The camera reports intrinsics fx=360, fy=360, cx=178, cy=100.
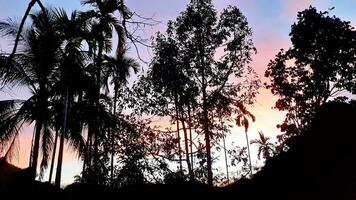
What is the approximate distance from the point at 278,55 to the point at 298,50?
1790 mm

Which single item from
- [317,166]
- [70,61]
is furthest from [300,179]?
[70,61]

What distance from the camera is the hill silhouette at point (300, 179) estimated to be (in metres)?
6.77

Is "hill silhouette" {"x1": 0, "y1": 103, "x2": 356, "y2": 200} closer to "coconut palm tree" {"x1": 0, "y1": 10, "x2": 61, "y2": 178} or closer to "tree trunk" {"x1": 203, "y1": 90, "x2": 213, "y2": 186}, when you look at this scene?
"coconut palm tree" {"x1": 0, "y1": 10, "x2": 61, "y2": 178}

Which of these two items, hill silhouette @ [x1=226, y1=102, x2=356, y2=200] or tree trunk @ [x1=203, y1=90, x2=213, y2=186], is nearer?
hill silhouette @ [x1=226, y1=102, x2=356, y2=200]

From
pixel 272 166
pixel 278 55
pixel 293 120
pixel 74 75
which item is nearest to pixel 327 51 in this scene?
pixel 278 55

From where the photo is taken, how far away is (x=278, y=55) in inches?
1012

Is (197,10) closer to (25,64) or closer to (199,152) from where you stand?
(199,152)

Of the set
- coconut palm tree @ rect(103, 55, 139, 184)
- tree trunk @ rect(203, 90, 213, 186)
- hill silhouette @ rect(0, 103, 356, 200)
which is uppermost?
coconut palm tree @ rect(103, 55, 139, 184)

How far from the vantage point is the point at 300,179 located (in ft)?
23.1

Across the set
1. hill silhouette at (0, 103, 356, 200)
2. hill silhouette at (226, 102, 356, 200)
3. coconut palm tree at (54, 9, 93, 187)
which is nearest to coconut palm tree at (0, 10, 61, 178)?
coconut palm tree at (54, 9, 93, 187)

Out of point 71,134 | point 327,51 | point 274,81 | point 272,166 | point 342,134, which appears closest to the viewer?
point 342,134

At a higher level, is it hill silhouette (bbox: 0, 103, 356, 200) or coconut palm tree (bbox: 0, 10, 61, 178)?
coconut palm tree (bbox: 0, 10, 61, 178)

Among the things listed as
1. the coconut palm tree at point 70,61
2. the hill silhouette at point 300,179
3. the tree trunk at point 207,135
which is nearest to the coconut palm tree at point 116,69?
the coconut palm tree at point 70,61

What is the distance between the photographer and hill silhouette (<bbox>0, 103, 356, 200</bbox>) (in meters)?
6.77
